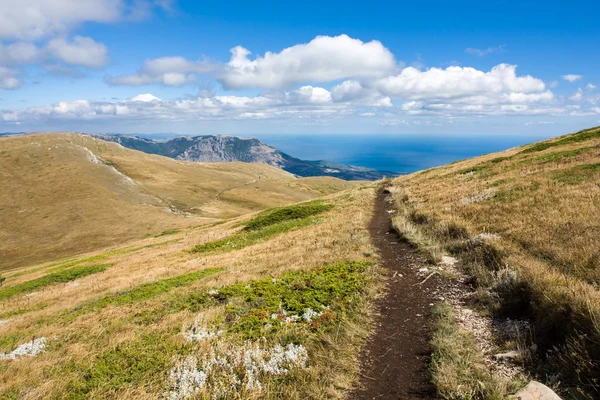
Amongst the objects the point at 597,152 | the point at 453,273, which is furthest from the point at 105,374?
the point at 597,152

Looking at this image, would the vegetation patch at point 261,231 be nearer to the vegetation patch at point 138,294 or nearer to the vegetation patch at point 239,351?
the vegetation patch at point 138,294

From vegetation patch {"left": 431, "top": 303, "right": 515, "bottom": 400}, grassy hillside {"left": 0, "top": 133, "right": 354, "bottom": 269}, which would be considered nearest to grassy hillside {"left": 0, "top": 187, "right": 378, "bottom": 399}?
vegetation patch {"left": 431, "top": 303, "right": 515, "bottom": 400}

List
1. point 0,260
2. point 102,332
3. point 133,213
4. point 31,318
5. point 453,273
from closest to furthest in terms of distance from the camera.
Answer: point 102,332, point 453,273, point 31,318, point 0,260, point 133,213

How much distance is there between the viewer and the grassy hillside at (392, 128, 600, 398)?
19.0 feet

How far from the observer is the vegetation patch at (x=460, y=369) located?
548 cm

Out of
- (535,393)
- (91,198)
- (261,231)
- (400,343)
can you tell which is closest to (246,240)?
(261,231)

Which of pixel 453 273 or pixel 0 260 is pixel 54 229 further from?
pixel 453 273

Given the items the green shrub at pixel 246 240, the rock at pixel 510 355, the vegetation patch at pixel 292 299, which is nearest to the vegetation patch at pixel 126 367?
the vegetation patch at pixel 292 299

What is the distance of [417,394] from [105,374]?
710 cm

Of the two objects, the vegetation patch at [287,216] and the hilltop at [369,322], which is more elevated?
the hilltop at [369,322]

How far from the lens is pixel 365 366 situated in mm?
6957

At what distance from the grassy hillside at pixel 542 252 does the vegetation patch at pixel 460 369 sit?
1.01 metres

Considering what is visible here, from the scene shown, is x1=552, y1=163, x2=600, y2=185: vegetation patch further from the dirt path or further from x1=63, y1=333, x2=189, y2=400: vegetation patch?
x1=63, y1=333, x2=189, y2=400: vegetation patch

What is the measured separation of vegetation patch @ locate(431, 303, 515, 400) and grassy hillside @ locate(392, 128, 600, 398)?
1.01 meters
